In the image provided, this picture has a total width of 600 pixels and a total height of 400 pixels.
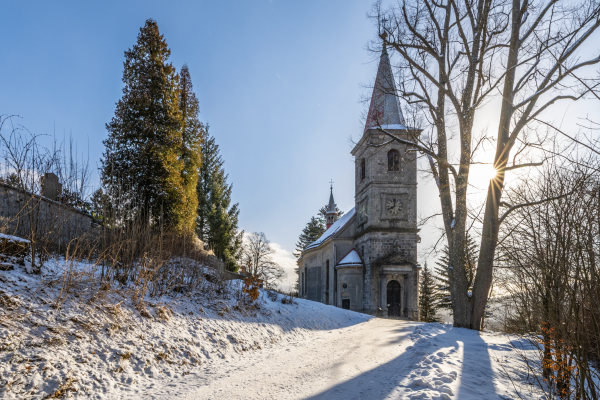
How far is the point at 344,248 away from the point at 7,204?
24593 millimetres

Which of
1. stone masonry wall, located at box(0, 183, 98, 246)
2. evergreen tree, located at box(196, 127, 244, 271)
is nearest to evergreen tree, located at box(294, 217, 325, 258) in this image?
evergreen tree, located at box(196, 127, 244, 271)

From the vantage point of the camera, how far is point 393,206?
27562 mm

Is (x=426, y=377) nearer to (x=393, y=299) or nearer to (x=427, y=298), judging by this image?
(x=393, y=299)

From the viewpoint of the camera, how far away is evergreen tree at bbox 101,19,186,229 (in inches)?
612

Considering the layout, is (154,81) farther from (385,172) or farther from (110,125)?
(385,172)

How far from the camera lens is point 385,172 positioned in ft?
Answer: 91.7

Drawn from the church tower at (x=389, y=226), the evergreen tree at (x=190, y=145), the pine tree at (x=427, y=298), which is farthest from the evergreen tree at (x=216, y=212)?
the pine tree at (x=427, y=298)

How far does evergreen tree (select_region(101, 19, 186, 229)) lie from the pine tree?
2723cm

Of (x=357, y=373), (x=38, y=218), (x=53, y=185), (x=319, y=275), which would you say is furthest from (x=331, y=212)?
(x=38, y=218)

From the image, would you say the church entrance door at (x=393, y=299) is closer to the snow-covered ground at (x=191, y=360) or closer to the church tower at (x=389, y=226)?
the church tower at (x=389, y=226)

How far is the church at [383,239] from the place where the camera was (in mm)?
25906

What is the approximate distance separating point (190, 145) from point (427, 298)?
91.4 feet

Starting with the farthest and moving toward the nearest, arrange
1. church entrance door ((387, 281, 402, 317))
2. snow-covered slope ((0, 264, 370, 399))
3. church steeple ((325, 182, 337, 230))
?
1. church steeple ((325, 182, 337, 230))
2. church entrance door ((387, 281, 402, 317))
3. snow-covered slope ((0, 264, 370, 399))

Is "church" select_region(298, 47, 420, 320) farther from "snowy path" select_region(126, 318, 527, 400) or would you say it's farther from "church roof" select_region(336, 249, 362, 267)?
"snowy path" select_region(126, 318, 527, 400)
